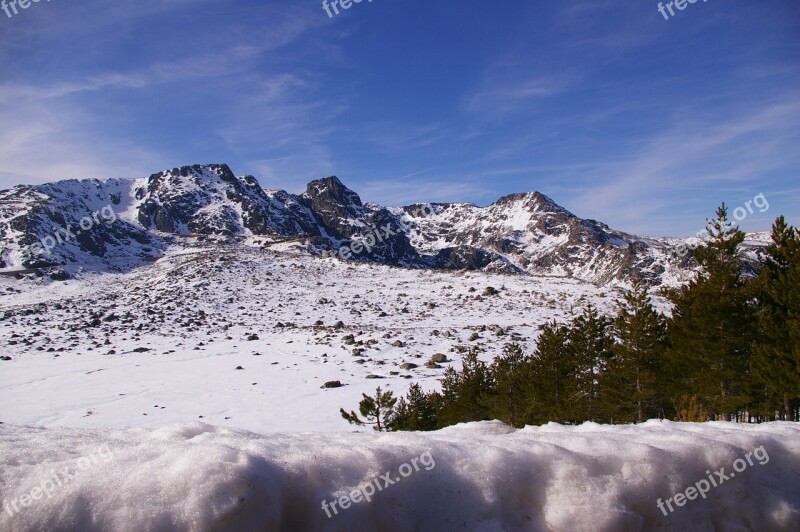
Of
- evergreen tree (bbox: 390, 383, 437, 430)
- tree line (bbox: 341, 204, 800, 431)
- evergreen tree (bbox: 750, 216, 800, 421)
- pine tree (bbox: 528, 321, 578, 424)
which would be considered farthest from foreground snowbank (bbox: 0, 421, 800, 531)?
pine tree (bbox: 528, 321, 578, 424)

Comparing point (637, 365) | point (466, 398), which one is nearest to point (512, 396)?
point (466, 398)

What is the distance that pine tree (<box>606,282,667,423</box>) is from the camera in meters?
18.9

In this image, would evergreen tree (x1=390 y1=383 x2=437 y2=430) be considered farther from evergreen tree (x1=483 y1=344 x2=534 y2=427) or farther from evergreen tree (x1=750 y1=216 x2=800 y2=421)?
evergreen tree (x1=750 y1=216 x2=800 y2=421)

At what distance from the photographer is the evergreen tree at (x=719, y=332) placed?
56.5 ft

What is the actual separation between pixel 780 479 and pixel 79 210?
570 ft

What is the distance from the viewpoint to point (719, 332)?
57.8ft

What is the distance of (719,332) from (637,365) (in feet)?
11.6

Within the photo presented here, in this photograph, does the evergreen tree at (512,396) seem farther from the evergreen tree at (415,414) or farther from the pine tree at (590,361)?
the evergreen tree at (415,414)

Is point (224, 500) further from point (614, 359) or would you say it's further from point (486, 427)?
point (614, 359)

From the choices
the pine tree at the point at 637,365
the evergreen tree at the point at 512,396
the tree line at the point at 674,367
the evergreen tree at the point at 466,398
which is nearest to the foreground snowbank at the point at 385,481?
the tree line at the point at 674,367

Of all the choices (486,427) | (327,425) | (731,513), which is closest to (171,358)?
(327,425)

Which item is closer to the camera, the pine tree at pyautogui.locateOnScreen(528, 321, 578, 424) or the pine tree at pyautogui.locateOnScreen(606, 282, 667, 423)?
the pine tree at pyautogui.locateOnScreen(606, 282, 667, 423)

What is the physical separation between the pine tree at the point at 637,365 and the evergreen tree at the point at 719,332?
0.87 meters

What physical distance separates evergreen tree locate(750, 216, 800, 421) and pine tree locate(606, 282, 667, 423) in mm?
3661
